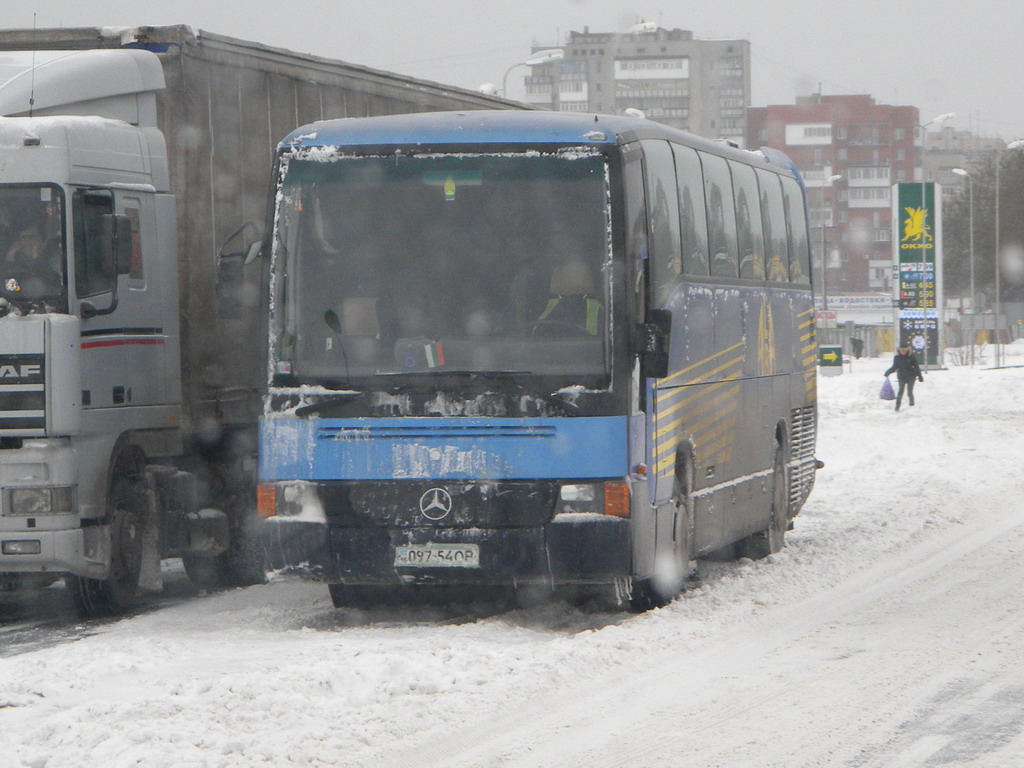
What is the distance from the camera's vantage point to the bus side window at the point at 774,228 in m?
15.0

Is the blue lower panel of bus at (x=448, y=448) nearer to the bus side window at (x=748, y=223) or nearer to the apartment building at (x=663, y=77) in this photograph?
the bus side window at (x=748, y=223)

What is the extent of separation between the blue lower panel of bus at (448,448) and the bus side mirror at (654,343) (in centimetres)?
42

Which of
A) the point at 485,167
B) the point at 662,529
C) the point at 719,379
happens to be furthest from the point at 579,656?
the point at 719,379

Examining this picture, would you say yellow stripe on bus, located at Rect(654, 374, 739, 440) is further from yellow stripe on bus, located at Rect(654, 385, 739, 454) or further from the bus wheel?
the bus wheel

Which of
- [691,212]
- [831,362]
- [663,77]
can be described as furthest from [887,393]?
[663,77]

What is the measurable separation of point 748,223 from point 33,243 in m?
5.97

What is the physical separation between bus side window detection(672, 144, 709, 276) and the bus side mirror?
148 centimetres

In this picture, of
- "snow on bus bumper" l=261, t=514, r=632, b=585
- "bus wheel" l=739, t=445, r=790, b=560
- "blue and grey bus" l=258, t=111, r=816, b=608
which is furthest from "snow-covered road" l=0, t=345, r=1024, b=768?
"bus wheel" l=739, t=445, r=790, b=560

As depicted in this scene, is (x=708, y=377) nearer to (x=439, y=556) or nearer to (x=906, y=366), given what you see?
(x=439, y=556)

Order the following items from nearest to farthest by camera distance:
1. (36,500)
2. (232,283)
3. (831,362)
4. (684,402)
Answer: (232,283)
(36,500)
(684,402)
(831,362)

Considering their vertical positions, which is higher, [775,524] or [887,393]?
[775,524]

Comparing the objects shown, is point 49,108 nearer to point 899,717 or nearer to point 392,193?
point 392,193

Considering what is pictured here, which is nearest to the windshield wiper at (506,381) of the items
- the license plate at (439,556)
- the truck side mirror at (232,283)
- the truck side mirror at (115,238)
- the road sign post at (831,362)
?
the license plate at (439,556)

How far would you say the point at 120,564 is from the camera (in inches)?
466
